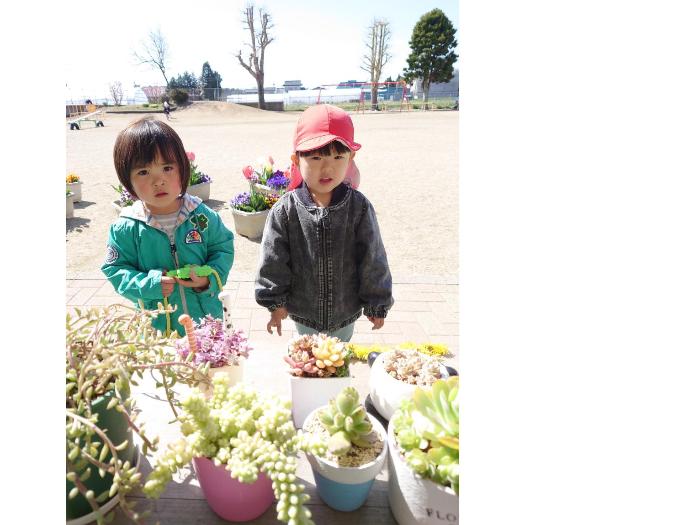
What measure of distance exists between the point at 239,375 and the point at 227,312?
0.84ft

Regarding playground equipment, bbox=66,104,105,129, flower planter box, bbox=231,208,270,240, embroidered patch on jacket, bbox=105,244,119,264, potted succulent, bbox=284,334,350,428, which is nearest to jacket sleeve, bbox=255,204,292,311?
embroidered patch on jacket, bbox=105,244,119,264

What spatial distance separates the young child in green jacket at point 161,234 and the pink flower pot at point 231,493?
858mm

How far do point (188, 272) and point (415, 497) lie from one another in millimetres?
1300

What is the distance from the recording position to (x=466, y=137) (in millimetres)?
718

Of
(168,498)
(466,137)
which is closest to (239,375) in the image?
(168,498)

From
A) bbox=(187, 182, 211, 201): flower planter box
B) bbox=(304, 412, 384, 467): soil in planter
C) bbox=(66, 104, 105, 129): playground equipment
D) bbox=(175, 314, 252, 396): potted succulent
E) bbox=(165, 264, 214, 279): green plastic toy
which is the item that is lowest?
bbox=(304, 412, 384, 467): soil in planter

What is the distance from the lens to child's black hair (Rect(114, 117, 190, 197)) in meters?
1.50

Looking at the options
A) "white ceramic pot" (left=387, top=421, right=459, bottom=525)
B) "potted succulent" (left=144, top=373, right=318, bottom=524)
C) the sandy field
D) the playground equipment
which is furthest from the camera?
the playground equipment

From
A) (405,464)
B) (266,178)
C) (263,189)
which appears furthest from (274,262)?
(266,178)

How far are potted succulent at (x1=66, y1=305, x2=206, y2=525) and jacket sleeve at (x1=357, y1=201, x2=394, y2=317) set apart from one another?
1055mm

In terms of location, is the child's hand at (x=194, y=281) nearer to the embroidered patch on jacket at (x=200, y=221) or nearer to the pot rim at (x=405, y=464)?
the embroidered patch on jacket at (x=200, y=221)

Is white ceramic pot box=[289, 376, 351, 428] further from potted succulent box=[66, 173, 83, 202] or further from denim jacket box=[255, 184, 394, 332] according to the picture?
potted succulent box=[66, 173, 83, 202]

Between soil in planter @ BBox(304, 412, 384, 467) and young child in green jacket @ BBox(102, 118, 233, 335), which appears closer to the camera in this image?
soil in planter @ BBox(304, 412, 384, 467)

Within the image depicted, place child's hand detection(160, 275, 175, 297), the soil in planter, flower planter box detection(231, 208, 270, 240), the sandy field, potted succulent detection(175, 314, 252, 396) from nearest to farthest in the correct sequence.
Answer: the soil in planter → potted succulent detection(175, 314, 252, 396) → child's hand detection(160, 275, 175, 297) → the sandy field → flower planter box detection(231, 208, 270, 240)
